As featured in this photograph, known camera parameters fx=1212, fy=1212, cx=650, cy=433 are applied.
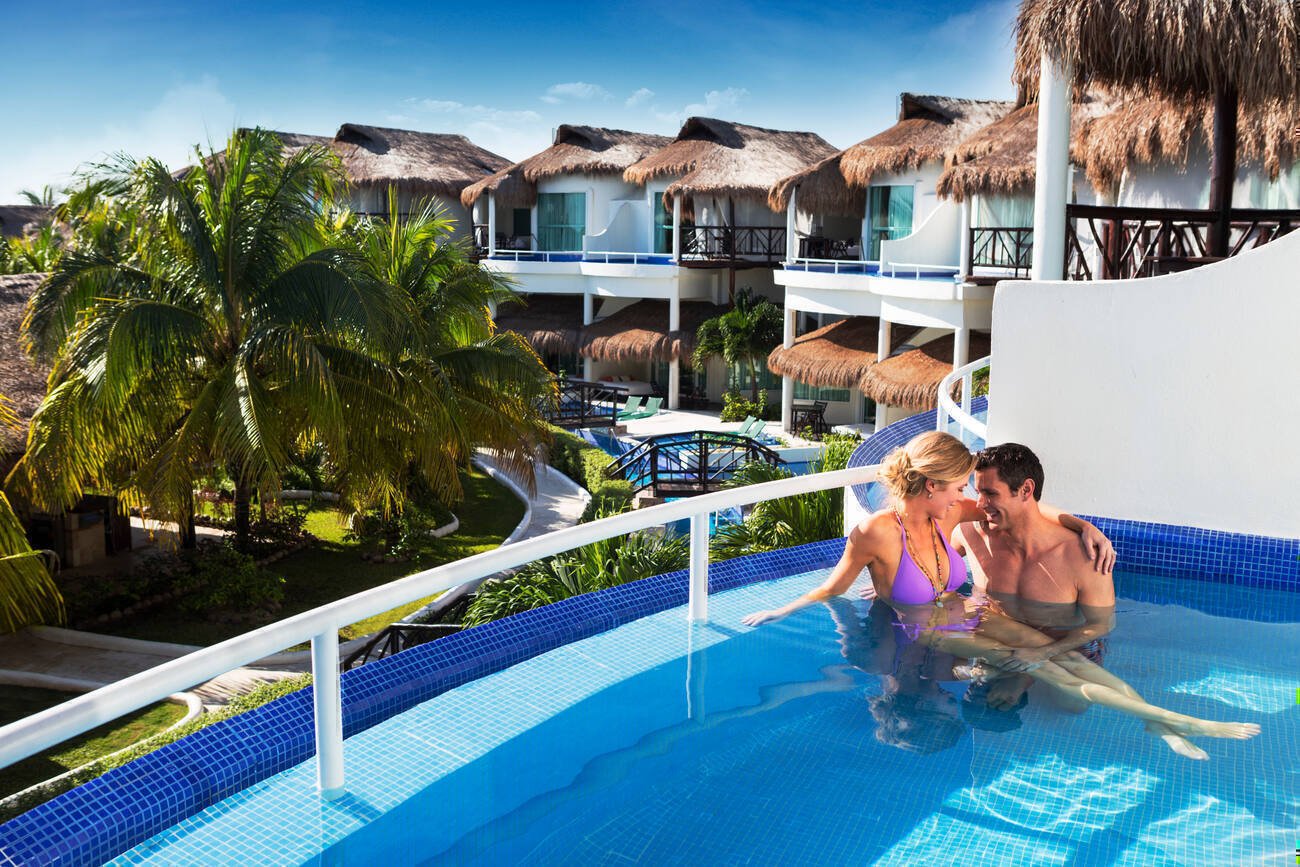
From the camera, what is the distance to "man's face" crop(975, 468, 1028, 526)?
5566mm

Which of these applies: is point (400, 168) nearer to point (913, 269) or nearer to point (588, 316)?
point (588, 316)

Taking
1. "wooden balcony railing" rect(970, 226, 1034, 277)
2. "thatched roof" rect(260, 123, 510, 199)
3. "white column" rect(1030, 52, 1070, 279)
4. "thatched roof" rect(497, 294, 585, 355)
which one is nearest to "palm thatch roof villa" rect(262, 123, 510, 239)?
"thatched roof" rect(260, 123, 510, 199)

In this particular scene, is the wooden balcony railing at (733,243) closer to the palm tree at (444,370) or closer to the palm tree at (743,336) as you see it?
the palm tree at (743,336)

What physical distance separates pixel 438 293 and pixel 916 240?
12433 mm

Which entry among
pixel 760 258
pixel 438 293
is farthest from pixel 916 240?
pixel 438 293

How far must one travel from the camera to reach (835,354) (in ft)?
85.1

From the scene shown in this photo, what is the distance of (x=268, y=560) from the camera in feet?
49.3

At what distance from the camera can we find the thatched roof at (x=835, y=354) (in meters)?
25.2

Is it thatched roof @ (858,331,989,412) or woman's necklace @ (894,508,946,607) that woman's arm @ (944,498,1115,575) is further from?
thatched roof @ (858,331,989,412)

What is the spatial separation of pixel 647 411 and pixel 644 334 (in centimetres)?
257

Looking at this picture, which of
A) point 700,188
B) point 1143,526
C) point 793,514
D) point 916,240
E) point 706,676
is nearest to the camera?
point 706,676

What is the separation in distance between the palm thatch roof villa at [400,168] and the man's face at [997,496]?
3337 cm

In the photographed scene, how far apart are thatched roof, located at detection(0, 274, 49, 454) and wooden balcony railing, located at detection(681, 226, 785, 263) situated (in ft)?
60.2

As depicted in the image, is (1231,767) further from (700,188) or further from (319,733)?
(700,188)
